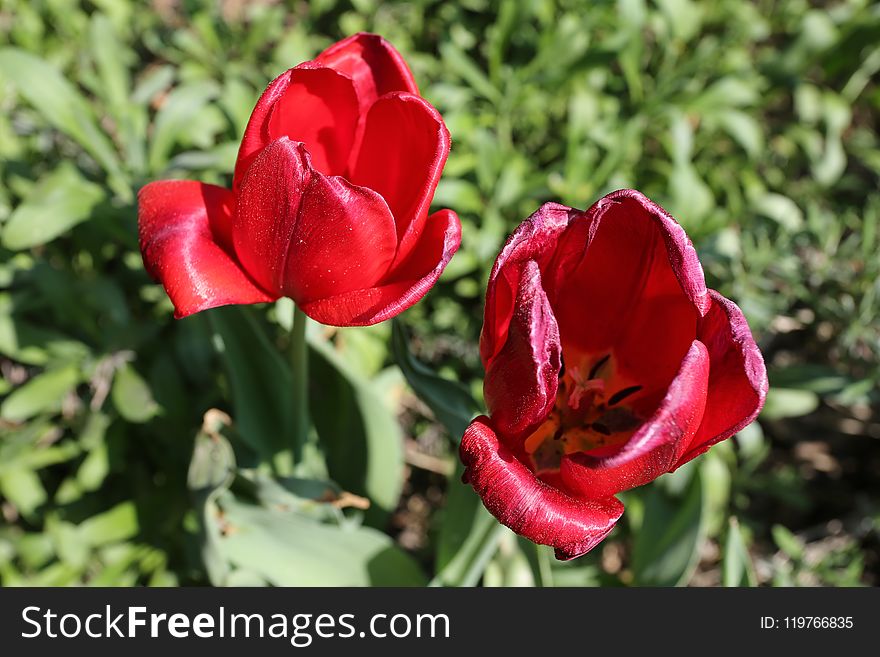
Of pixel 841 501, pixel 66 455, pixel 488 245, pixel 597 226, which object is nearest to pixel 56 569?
pixel 66 455

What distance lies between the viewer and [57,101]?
70.7 inches

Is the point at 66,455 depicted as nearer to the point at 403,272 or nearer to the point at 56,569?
the point at 56,569

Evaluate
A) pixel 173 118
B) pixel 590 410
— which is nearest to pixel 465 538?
pixel 590 410

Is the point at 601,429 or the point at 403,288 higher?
the point at 403,288

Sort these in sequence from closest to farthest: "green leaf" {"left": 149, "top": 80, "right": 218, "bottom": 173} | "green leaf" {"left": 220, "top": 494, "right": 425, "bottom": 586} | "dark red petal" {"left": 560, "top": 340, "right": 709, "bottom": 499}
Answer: "dark red petal" {"left": 560, "top": 340, "right": 709, "bottom": 499} < "green leaf" {"left": 220, "top": 494, "right": 425, "bottom": 586} < "green leaf" {"left": 149, "top": 80, "right": 218, "bottom": 173}

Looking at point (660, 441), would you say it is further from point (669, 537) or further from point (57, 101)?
point (57, 101)

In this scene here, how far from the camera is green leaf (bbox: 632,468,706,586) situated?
169cm

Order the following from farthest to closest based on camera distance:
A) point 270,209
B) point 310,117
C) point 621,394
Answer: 1. point 621,394
2. point 310,117
3. point 270,209

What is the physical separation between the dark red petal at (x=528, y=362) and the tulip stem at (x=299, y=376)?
1.20ft

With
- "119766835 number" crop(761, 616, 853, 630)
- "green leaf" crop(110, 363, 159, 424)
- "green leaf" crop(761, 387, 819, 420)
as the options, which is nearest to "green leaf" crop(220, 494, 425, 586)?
"green leaf" crop(110, 363, 159, 424)

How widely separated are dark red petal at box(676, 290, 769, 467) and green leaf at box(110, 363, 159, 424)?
49.0 inches

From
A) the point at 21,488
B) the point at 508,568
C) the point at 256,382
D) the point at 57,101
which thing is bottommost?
the point at 508,568

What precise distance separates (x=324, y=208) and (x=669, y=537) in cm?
115

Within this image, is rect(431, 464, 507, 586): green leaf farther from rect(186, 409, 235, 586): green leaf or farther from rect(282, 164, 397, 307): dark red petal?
rect(282, 164, 397, 307): dark red petal
